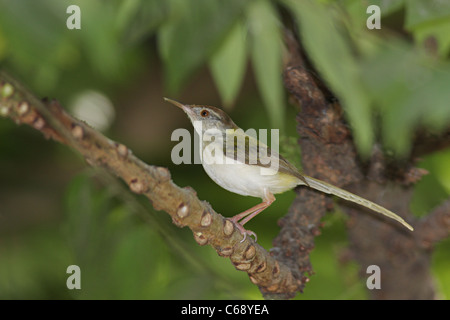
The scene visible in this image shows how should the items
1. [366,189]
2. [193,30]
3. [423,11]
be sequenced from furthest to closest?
1. [366,189]
2. [423,11]
3. [193,30]

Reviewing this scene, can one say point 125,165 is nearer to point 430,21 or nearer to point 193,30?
point 193,30

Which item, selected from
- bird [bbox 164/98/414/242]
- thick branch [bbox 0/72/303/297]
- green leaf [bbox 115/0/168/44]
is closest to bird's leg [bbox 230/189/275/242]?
bird [bbox 164/98/414/242]

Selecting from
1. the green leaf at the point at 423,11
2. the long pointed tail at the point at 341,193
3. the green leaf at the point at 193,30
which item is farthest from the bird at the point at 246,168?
the green leaf at the point at 423,11

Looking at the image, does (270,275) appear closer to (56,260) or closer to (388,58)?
(388,58)

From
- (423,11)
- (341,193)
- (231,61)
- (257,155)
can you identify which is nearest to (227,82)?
(231,61)

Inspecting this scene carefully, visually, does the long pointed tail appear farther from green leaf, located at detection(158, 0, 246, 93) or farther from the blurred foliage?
green leaf, located at detection(158, 0, 246, 93)
